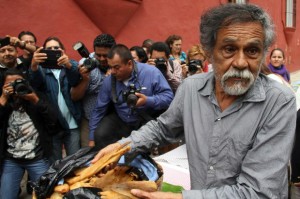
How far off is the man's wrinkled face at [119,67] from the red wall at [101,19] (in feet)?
6.59

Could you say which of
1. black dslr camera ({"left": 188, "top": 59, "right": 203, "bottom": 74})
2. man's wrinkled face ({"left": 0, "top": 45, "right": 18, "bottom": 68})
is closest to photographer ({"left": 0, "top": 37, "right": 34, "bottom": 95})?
man's wrinkled face ({"left": 0, "top": 45, "right": 18, "bottom": 68})

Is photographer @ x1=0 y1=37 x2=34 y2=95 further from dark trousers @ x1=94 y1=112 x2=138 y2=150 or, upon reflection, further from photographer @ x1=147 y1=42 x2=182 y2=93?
photographer @ x1=147 y1=42 x2=182 y2=93

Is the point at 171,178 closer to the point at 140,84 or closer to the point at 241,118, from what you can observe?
the point at 140,84

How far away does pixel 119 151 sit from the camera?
148 cm

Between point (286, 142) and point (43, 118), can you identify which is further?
point (43, 118)

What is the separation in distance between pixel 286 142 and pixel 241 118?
7.5 inches

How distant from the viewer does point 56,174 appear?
1.46 m

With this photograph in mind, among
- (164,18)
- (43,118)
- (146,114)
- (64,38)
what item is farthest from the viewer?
(164,18)

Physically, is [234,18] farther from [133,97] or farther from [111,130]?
[111,130]

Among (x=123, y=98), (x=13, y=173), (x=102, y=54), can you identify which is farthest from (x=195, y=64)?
(x=13, y=173)

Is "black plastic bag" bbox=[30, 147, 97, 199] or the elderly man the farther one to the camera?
"black plastic bag" bbox=[30, 147, 97, 199]

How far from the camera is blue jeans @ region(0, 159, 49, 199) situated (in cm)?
279

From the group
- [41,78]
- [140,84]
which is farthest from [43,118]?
[140,84]

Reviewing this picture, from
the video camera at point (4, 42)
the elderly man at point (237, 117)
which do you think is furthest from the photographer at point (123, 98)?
the elderly man at point (237, 117)
